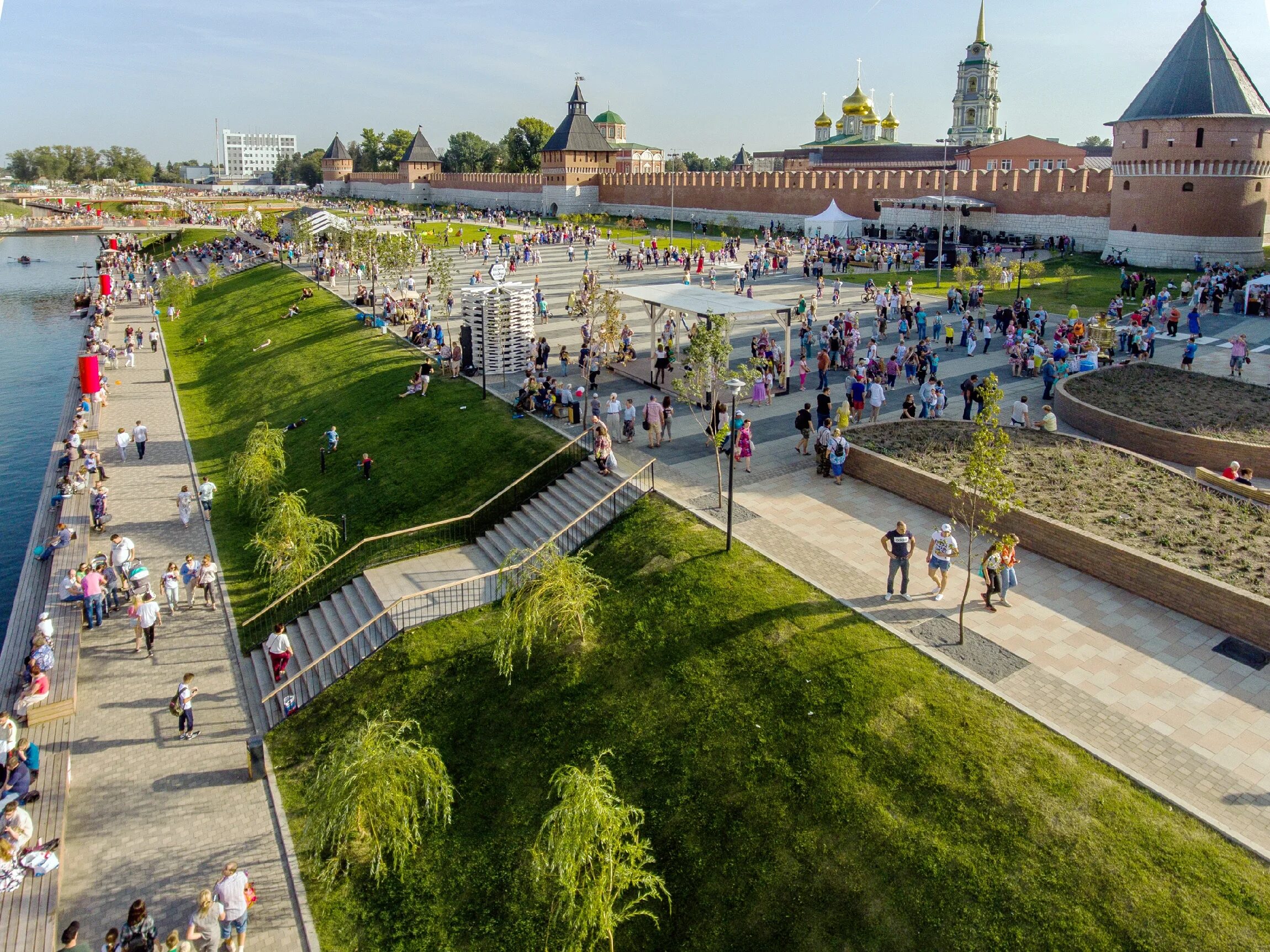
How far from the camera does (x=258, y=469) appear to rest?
2045 centimetres

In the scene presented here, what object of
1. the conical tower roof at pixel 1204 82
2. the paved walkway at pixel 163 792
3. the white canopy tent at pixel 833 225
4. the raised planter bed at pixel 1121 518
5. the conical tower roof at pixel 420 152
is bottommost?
the paved walkway at pixel 163 792

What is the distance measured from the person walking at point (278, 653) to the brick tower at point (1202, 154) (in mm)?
41004

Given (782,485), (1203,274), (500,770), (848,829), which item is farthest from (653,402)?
(1203,274)

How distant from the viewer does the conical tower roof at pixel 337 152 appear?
128m

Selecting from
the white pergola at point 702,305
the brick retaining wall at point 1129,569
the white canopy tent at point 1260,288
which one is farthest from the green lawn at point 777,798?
the white canopy tent at point 1260,288

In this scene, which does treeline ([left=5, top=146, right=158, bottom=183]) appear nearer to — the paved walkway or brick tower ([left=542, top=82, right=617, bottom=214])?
brick tower ([left=542, top=82, right=617, bottom=214])

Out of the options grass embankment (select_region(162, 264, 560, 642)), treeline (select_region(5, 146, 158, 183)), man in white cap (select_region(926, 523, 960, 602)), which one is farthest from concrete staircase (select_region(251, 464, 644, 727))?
treeline (select_region(5, 146, 158, 183))

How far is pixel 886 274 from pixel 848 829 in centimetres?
3610

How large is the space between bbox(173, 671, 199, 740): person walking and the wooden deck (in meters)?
1.39

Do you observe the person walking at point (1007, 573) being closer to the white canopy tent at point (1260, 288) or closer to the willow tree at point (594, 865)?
the willow tree at point (594, 865)

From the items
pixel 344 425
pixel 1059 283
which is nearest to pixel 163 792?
pixel 344 425

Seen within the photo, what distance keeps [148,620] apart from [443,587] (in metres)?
4.91

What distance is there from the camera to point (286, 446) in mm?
24438

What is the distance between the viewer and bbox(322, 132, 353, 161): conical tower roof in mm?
128000
